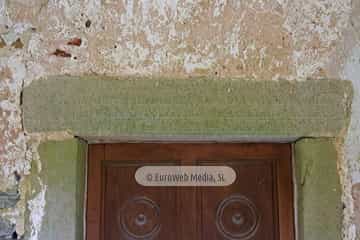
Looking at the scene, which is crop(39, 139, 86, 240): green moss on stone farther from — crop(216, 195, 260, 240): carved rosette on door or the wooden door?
crop(216, 195, 260, 240): carved rosette on door

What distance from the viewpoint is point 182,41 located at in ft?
6.24

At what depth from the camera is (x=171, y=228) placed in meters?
1.91

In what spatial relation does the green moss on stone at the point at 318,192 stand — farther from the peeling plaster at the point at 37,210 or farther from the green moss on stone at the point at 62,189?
the peeling plaster at the point at 37,210

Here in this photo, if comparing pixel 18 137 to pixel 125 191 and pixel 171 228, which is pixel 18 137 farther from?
pixel 171 228

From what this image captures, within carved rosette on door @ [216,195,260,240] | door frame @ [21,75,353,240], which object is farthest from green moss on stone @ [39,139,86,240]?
carved rosette on door @ [216,195,260,240]

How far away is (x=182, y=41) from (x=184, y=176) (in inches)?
21.1

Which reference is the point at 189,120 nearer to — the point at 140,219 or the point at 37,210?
the point at 140,219

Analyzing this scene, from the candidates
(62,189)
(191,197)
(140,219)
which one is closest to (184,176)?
(191,197)

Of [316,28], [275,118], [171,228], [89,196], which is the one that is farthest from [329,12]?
[89,196]

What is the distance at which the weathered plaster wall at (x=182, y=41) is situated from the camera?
1.88 metres

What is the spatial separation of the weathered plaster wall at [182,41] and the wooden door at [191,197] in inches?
11.6

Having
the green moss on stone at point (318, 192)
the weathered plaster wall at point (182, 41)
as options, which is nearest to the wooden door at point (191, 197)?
the green moss on stone at point (318, 192)

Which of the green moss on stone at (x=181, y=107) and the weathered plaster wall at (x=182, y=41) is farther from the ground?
the weathered plaster wall at (x=182, y=41)

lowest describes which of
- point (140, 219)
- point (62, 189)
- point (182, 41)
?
point (140, 219)
